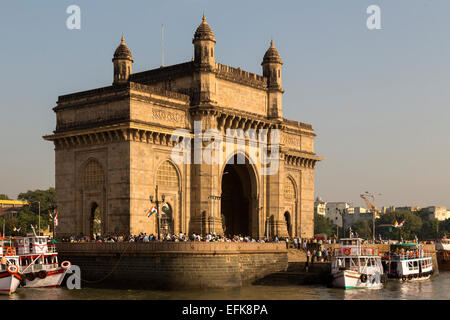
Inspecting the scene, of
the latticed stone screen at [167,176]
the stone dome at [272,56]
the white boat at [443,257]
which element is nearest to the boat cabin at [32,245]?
the latticed stone screen at [167,176]

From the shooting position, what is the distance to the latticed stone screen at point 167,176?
58.0 meters

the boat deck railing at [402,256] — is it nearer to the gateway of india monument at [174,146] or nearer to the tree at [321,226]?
the gateway of india monument at [174,146]

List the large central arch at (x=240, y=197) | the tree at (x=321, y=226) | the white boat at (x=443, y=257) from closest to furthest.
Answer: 1. the large central arch at (x=240, y=197)
2. the white boat at (x=443, y=257)
3. the tree at (x=321, y=226)

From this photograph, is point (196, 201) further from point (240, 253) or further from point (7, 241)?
point (7, 241)

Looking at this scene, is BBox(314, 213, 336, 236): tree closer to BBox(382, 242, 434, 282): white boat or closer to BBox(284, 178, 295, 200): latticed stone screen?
BBox(284, 178, 295, 200): latticed stone screen

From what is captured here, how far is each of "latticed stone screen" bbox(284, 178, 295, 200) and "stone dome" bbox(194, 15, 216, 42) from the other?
19.5 m

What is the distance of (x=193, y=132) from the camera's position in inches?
2365

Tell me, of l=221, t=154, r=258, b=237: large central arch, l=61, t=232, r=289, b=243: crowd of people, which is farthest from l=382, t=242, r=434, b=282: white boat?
l=61, t=232, r=289, b=243: crowd of people

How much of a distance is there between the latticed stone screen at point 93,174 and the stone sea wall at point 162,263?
245 inches

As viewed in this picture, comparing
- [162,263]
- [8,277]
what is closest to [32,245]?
[8,277]

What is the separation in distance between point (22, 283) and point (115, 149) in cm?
1166

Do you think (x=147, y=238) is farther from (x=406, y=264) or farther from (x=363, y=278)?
(x=406, y=264)
